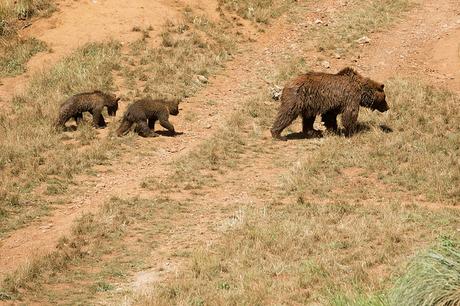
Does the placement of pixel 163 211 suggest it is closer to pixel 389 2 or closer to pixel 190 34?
pixel 190 34

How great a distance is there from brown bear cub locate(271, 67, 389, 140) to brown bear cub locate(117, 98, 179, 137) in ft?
9.29

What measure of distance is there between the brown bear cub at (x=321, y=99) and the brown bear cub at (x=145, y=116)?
283 cm

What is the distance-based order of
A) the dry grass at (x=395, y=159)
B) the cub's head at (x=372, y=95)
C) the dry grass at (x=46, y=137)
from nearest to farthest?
the dry grass at (x=395, y=159), the dry grass at (x=46, y=137), the cub's head at (x=372, y=95)

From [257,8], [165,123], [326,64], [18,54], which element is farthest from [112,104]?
[257,8]

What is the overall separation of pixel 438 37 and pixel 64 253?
19020mm

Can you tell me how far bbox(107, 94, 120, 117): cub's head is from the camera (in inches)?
777

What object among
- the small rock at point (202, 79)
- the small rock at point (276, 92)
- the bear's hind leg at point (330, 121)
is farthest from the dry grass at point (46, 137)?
the bear's hind leg at point (330, 121)

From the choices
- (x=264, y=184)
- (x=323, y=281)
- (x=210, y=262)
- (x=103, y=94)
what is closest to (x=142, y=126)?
(x=103, y=94)

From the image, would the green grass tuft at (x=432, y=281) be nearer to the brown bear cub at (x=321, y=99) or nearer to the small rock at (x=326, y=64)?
the brown bear cub at (x=321, y=99)

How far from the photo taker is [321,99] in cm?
1786

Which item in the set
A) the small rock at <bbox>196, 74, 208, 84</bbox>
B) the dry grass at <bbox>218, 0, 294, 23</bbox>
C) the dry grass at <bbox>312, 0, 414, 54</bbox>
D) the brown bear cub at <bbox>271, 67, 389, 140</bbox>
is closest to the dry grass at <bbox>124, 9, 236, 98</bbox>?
the small rock at <bbox>196, 74, 208, 84</bbox>

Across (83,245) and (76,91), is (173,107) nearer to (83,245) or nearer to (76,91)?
(76,91)

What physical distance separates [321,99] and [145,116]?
4.47 m

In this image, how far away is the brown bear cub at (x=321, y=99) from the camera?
1781 cm
